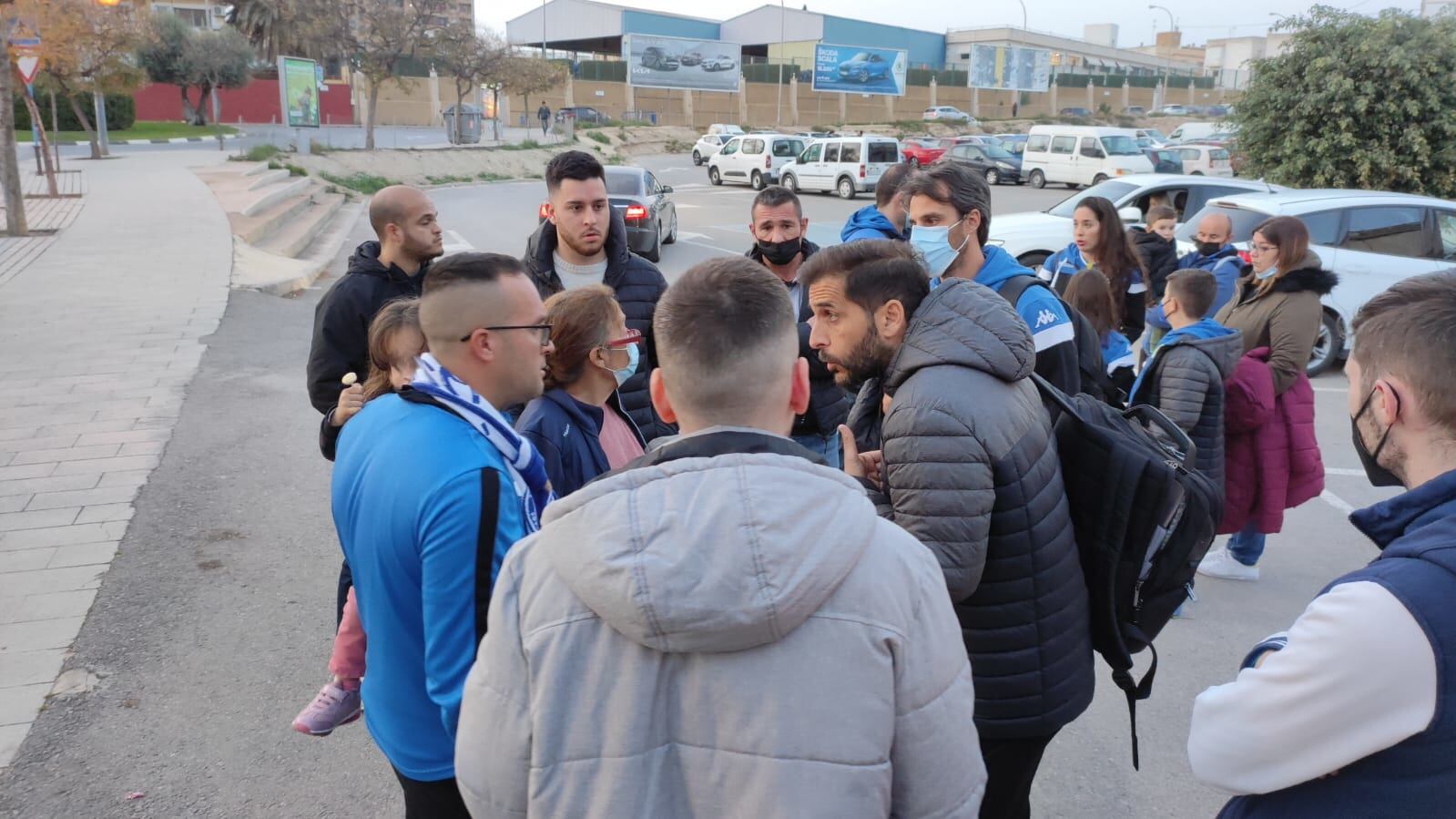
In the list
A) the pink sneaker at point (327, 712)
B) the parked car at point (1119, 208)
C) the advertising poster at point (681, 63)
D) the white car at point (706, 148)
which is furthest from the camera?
the advertising poster at point (681, 63)

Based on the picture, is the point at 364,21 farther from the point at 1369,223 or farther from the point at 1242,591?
the point at 1242,591

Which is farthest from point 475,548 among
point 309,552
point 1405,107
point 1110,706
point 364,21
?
point 364,21

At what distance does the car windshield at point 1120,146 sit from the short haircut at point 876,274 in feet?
104

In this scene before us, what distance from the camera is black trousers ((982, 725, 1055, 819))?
2.36m

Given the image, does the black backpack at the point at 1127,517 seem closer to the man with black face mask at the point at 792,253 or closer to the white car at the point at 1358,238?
the man with black face mask at the point at 792,253

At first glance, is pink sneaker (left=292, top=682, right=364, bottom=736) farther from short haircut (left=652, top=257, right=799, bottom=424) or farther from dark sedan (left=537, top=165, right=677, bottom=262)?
dark sedan (left=537, top=165, right=677, bottom=262)

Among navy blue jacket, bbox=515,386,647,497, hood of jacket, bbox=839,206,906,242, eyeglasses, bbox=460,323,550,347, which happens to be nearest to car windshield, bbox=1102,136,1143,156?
hood of jacket, bbox=839,206,906,242

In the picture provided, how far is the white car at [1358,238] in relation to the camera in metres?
9.54

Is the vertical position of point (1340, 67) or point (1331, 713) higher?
point (1340, 67)

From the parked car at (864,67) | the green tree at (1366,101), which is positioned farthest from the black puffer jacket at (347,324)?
the parked car at (864,67)

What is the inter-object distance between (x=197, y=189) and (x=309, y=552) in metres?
18.1

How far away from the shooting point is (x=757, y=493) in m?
1.22

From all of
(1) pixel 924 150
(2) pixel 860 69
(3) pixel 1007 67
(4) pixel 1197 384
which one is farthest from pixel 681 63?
(4) pixel 1197 384

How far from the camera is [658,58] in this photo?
202 ft
